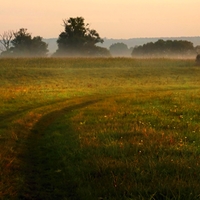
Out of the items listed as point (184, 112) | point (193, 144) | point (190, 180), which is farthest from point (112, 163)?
point (184, 112)

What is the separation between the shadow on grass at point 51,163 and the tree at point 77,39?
330 ft

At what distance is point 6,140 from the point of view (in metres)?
11.6

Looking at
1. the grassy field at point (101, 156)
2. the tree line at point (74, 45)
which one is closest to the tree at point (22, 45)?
the tree line at point (74, 45)

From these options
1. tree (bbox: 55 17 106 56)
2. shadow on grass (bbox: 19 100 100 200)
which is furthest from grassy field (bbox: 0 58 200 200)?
tree (bbox: 55 17 106 56)

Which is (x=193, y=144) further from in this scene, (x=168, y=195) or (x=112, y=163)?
(x=168, y=195)

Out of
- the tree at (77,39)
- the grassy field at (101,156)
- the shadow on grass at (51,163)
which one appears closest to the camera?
the grassy field at (101,156)

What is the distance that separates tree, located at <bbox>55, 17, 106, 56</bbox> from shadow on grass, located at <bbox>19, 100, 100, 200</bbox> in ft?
330

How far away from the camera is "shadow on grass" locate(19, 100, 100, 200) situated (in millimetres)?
7047

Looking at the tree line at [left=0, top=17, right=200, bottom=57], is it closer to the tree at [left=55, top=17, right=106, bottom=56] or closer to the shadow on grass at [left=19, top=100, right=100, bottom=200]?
the tree at [left=55, top=17, right=106, bottom=56]

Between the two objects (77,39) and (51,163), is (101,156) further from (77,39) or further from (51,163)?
(77,39)

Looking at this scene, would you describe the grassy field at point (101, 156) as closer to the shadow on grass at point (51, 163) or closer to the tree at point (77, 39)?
the shadow on grass at point (51, 163)

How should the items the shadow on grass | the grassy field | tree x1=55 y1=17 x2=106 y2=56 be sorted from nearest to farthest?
the grassy field → the shadow on grass → tree x1=55 y1=17 x2=106 y2=56

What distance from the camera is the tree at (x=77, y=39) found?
111 m

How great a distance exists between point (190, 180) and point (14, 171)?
4152mm
